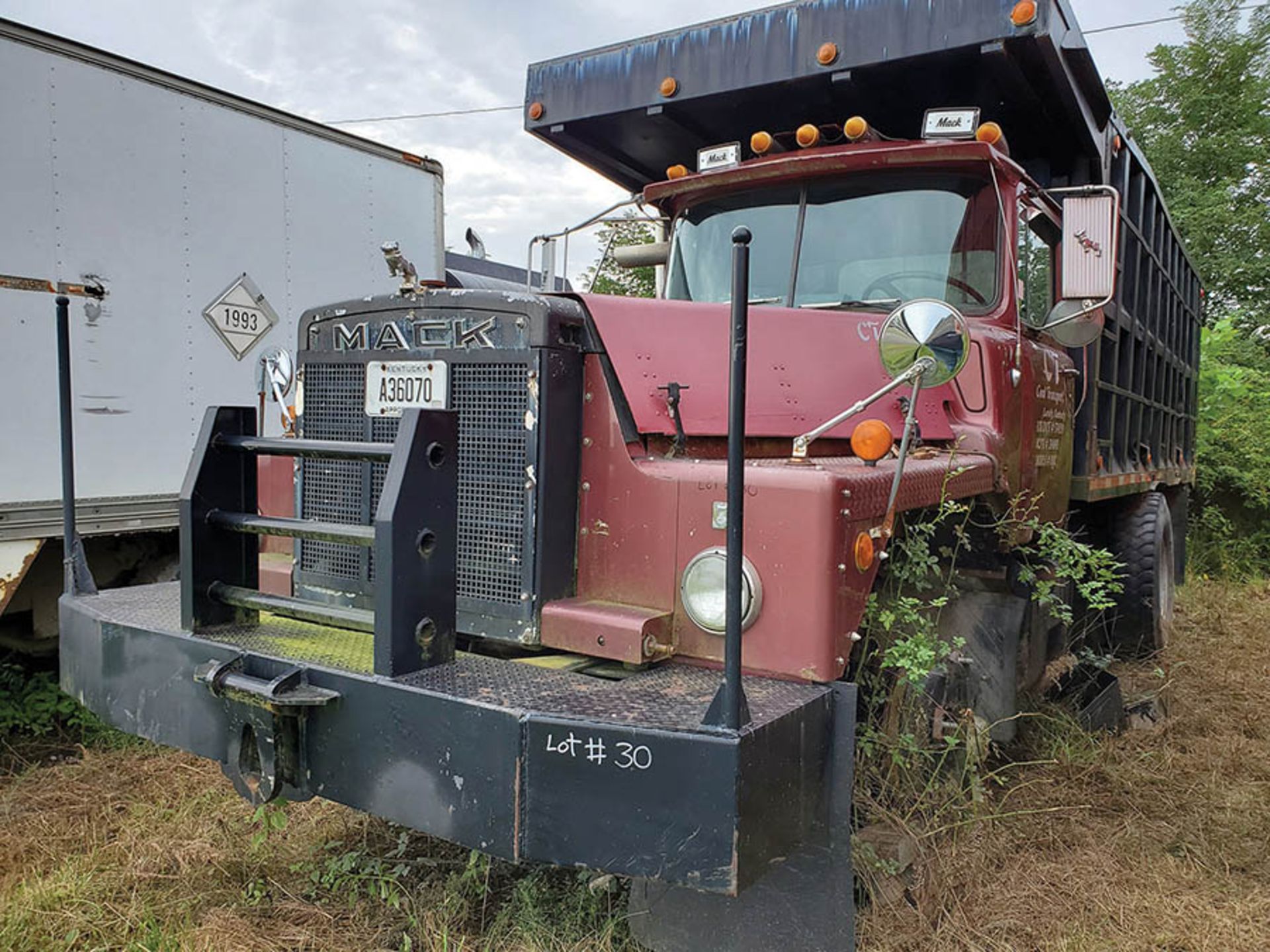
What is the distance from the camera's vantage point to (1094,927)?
2.91 metres

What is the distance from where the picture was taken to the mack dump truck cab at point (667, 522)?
6.84 ft

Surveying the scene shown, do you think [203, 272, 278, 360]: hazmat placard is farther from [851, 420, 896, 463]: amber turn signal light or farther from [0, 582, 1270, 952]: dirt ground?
[851, 420, 896, 463]: amber turn signal light

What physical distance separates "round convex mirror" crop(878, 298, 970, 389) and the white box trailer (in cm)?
376

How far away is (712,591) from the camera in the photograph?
2451 millimetres

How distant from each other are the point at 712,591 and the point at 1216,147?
17.4m

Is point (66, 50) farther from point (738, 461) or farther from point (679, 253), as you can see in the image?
point (738, 461)

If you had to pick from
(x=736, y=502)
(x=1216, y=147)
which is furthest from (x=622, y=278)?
(x=1216, y=147)

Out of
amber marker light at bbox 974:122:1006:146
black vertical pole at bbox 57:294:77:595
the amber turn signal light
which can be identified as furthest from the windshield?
black vertical pole at bbox 57:294:77:595

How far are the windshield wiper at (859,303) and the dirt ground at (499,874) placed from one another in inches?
74.0

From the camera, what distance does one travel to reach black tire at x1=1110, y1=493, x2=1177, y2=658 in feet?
19.8

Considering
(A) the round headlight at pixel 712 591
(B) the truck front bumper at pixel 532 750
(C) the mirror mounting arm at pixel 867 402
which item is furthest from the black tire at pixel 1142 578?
(B) the truck front bumper at pixel 532 750

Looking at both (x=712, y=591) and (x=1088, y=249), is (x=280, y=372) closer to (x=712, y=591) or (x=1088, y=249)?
(x=712, y=591)

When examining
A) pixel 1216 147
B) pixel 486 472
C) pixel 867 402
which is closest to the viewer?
pixel 867 402

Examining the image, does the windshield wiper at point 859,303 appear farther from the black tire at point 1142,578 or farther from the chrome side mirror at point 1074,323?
the black tire at point 1142,578
